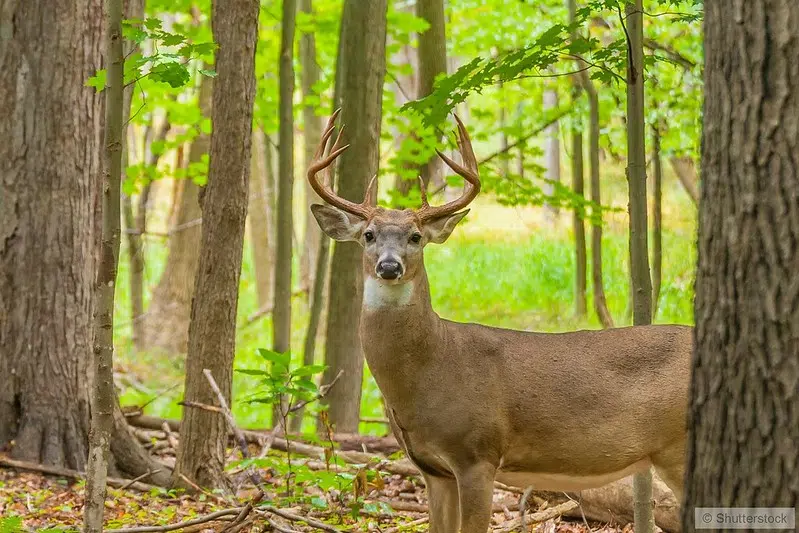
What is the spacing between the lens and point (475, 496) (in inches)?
205

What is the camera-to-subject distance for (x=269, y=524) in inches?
223

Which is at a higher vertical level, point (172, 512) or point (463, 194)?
point (463, 194)

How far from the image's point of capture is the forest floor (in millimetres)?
5973

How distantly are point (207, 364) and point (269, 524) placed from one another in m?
1.57

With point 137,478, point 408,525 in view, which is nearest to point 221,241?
point 137,478

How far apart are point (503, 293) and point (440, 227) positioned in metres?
10.3

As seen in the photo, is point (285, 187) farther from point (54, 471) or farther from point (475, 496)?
point (475, 496)

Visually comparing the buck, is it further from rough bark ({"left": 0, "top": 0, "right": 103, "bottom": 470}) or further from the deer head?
rough bark ({"left": 0, "top": 0, "right": 103, "bottom": 470})

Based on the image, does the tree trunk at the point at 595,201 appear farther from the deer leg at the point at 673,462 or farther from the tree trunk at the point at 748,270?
the tree trunk at the point at 748,270

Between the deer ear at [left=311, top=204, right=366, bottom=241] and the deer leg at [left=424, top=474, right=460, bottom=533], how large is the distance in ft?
4.67

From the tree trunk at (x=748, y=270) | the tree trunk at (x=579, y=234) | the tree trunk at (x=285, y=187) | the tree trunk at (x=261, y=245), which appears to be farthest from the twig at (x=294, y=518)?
the tree trunk at (x=261, y=245)

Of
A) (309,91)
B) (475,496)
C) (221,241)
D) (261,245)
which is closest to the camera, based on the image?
(475,496)

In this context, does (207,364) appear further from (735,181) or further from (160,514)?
(735,181)

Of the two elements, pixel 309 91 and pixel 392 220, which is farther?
pixel 309 91
